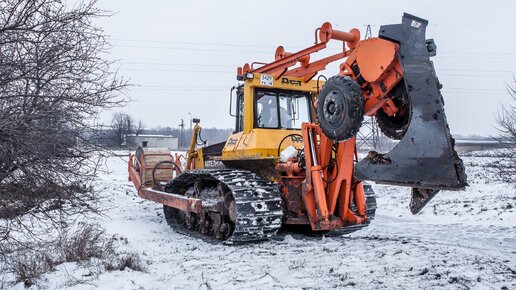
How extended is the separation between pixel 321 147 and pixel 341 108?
165 cm

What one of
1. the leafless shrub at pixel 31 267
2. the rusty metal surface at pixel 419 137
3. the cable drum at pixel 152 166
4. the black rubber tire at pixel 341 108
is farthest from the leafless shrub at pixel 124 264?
the cable drum at pixel 152 166

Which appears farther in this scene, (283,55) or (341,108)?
(283,55)

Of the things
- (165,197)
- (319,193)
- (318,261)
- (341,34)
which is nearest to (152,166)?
(165,197)

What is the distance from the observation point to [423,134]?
4250mm

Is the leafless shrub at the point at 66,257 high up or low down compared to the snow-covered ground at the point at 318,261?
up

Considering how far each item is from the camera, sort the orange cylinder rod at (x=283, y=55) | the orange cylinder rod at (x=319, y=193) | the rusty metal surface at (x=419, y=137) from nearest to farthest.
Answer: the rusty metal surface at (x=419, y=137), the orange cylinder rod at (x=319, y=193), the orange cylinder rod at (x=283, y=55)

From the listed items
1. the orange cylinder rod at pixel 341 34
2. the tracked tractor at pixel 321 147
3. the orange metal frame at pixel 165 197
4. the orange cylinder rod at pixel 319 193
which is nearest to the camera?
the tracked tractor at pixel 321 147

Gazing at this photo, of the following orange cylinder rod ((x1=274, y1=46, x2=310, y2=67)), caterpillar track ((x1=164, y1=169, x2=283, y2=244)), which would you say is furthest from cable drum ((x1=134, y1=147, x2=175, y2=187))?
orange cylinder rod ((x1=274, y1=46, x2=310, y2=67))

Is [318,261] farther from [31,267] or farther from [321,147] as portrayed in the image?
[31,267]

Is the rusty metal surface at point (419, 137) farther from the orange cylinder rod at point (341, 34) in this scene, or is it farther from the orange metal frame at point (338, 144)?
the orange cylinder rod at point (341, 34)

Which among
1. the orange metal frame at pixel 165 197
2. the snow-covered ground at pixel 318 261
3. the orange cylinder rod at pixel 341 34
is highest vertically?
the orange cylinder rod at pixel 341 34

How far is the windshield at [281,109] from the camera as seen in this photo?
799 centimetres

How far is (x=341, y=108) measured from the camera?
4.95 metres

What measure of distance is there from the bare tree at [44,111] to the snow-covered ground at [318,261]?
628mm
